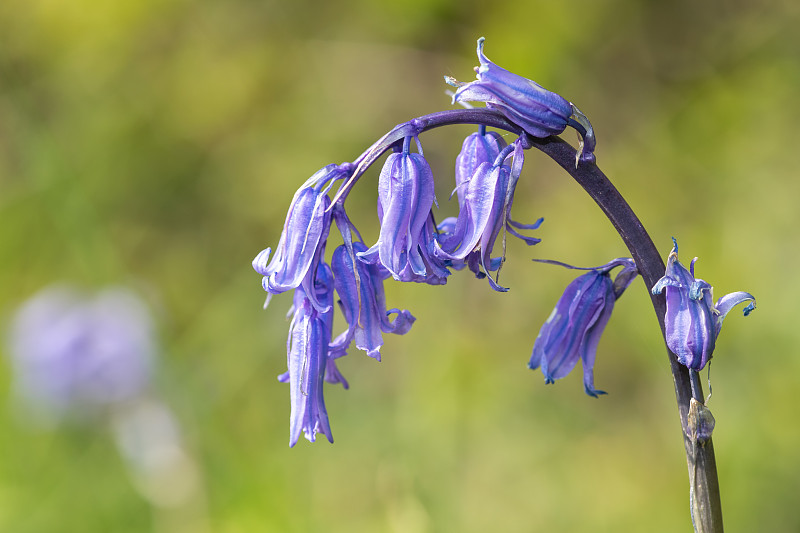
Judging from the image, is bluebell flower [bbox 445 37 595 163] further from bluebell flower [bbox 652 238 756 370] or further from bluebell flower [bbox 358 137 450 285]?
bluebell flower [bbox 652 238 756 370]

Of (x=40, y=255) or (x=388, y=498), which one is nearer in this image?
(x=388, y=498)

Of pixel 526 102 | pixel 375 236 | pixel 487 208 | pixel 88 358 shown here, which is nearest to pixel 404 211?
pixel 487 208

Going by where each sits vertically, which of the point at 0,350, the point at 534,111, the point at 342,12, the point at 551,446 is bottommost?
the point at 534,111

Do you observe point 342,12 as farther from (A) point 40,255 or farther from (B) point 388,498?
(B) point 388,498

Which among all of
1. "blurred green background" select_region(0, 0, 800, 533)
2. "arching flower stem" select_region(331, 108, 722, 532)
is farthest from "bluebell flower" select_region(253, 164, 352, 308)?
"blurred green background" select_region(0, 0, 800, 533)

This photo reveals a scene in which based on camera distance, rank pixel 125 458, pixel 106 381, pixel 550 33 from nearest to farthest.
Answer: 1. pixel 125 458
2. pixel 106 381
3. pixel 550 33

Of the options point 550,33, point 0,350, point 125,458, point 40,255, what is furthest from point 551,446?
point 40,255
